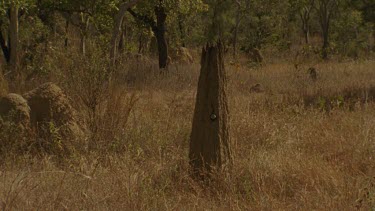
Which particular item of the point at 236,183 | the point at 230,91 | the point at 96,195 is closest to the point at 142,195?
the point at 96,195

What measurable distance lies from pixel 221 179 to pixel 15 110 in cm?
279

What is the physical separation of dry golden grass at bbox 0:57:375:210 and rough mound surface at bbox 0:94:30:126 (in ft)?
1.88

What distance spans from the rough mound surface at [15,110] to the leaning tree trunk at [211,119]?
2.33 meters

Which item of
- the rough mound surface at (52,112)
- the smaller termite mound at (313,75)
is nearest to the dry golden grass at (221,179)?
the rough mound surface at (52,112)

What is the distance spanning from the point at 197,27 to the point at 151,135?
73.2 ft

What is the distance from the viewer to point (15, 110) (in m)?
5.41

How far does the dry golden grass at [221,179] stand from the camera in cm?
374

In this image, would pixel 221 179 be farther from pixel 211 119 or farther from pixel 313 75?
pixel 313 75

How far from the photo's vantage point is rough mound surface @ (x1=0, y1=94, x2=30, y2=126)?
17.7 feet

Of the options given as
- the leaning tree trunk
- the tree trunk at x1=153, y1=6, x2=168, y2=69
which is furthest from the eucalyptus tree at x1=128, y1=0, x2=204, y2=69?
the leaning tree trunk

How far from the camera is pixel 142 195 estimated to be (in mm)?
3820

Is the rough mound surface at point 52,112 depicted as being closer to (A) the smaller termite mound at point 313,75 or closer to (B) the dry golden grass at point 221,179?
(B) the dry golden grass at point 221,179

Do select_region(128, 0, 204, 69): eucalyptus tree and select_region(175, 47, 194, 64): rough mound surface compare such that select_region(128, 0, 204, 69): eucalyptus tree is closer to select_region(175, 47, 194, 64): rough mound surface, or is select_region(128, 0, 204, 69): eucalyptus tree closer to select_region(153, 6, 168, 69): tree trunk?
select_region(153, 6, 168, 69): tree trunk

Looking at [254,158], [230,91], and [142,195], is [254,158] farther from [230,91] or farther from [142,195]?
[230,91]
